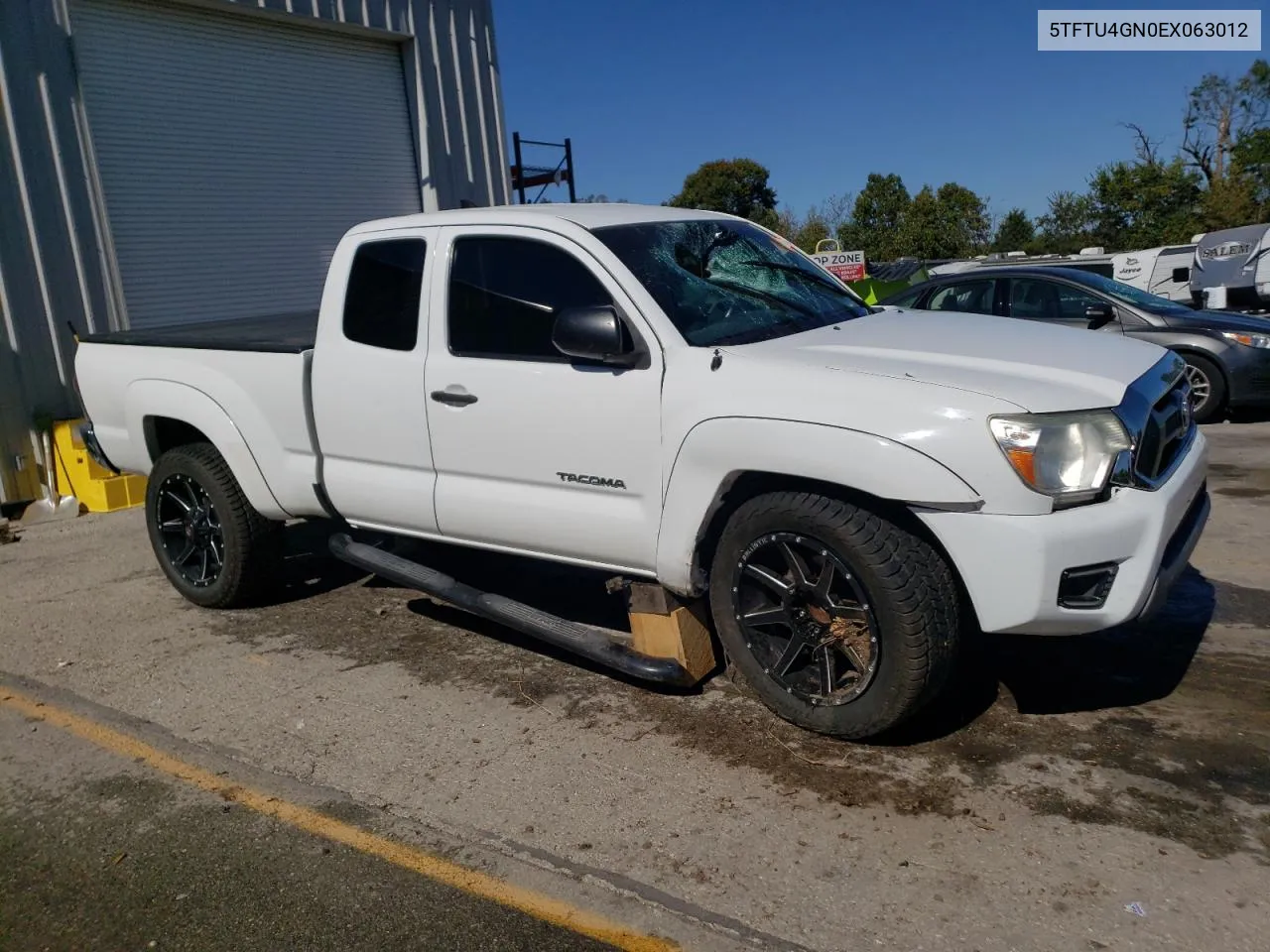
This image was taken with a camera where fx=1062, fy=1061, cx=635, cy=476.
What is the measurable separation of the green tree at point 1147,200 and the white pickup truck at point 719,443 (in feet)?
125

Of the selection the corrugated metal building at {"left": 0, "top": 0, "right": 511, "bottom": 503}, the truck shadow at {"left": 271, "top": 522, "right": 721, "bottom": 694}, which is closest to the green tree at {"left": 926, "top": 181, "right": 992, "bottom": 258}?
the corrugated metal building at {"left": 0, "top": 0, "right": 511, "bottom": 503}

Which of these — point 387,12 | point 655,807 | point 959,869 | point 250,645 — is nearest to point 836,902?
point 959,869

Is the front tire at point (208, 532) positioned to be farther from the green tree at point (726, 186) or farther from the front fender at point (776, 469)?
the green tree at point (726, 186)

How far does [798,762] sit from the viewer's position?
3.79 meters

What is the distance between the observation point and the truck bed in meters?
5.26

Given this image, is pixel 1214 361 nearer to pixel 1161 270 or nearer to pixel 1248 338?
pixel 1248 338

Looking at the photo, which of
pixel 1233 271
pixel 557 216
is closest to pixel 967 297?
pixel 557 216

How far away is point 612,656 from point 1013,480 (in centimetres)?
171

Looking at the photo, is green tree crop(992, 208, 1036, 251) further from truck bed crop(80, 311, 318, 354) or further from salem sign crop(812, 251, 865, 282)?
truck bed crop(80, 311, 318, 354)

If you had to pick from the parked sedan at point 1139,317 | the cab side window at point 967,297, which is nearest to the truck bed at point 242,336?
the parked sedan at point 1139,317

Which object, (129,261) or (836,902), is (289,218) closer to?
(129,261)

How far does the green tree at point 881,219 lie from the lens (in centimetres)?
3869

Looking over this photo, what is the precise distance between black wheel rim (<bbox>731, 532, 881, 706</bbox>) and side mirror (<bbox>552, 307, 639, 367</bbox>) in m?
0.87

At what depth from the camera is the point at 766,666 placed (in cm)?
393
